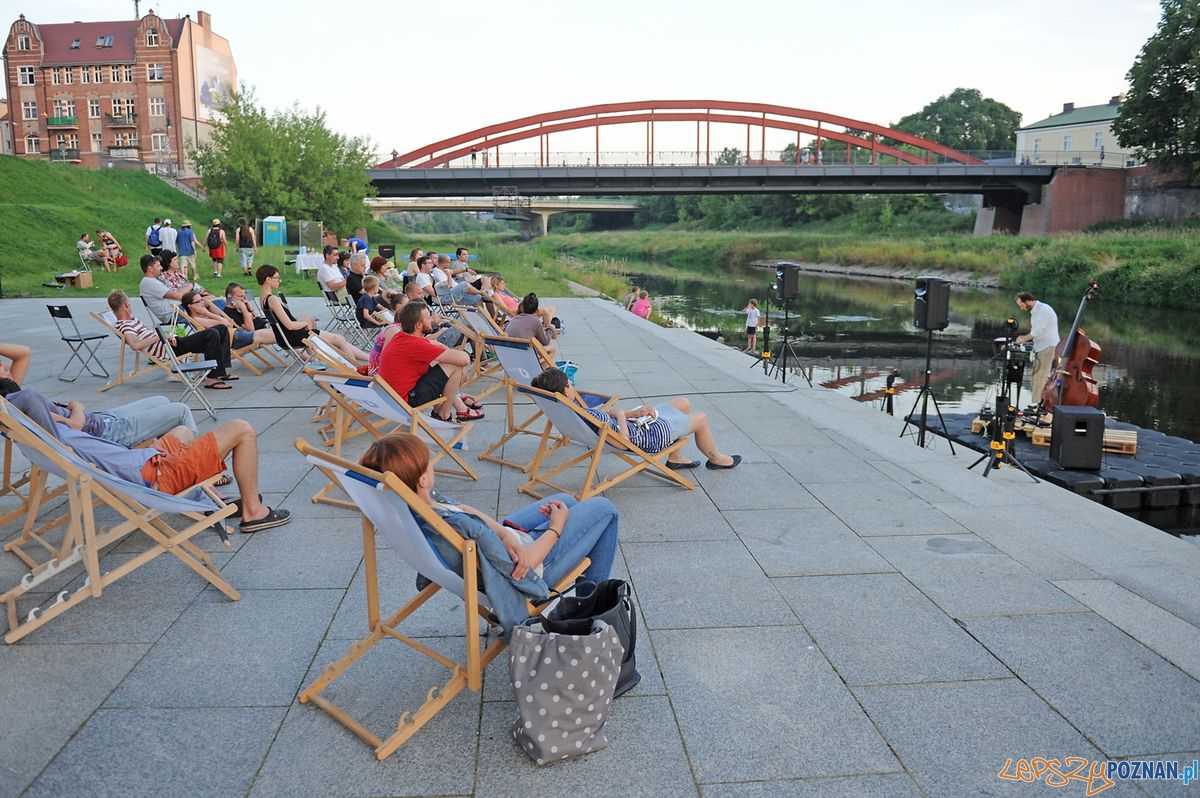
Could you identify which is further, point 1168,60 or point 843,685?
point 1168,60

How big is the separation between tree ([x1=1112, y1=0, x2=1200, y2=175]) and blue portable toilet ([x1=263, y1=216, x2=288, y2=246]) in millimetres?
40531

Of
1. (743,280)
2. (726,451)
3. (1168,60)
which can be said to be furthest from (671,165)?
(726,451)

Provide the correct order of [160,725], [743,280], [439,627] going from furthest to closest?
[743,280] < [439,627] < [160,725]

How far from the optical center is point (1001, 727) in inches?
115

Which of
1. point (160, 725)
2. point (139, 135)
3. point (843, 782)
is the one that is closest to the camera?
point (843, 782)

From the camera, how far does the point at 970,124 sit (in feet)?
307

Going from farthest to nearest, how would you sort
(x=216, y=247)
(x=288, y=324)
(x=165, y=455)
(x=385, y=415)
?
(x=216, y=247), (x=288, y=324), (x=385, y=415), (x=165, y=455)

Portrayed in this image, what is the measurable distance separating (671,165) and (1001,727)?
4726 cm

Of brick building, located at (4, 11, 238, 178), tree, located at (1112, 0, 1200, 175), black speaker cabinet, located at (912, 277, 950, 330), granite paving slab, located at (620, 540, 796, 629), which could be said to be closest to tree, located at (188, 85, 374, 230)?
brick building, located at (4, 11, 238, 178)

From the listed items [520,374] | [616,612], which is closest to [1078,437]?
[520,374]

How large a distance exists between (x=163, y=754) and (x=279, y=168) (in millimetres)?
38007

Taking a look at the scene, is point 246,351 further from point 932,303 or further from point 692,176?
point 692,176

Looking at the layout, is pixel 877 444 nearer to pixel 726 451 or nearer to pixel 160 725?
pixel 726 451

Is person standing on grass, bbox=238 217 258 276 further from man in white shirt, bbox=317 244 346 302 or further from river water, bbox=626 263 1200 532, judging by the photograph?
man in white shirt, bbox=317 244 346 302
